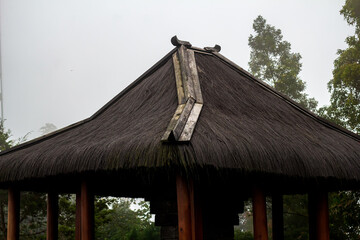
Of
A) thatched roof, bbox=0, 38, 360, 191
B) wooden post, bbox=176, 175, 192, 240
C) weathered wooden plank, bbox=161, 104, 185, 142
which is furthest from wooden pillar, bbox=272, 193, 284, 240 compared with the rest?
wooden post, bbox=176, 175, 192, 240

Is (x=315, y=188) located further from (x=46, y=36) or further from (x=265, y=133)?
(x=46, y=36)

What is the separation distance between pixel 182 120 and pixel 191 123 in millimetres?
94

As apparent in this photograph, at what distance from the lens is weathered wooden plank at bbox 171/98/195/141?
4.34 meters

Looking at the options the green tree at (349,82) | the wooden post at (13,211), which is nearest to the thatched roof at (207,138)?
the wooden post at (13,211)

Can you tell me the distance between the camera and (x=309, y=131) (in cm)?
611

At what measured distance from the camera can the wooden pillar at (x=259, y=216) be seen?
16.5ft

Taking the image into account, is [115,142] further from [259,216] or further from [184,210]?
[259,216]

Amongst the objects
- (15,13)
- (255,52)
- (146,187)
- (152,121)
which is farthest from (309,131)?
(15,13)

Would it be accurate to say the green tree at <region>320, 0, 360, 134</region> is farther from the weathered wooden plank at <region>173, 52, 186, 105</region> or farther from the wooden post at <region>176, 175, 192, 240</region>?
the wooden post at <region>176, 175, 192, 240</region>

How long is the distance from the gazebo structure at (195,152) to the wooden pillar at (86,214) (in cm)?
1

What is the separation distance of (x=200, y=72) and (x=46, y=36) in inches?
2973

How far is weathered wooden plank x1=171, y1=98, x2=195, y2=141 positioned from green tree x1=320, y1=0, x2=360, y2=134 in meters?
7.95

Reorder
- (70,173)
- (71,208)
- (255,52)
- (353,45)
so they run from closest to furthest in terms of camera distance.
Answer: (70,173), (71,208), (353,45), (255,52)

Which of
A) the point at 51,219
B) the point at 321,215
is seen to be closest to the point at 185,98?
the point at 321,215
